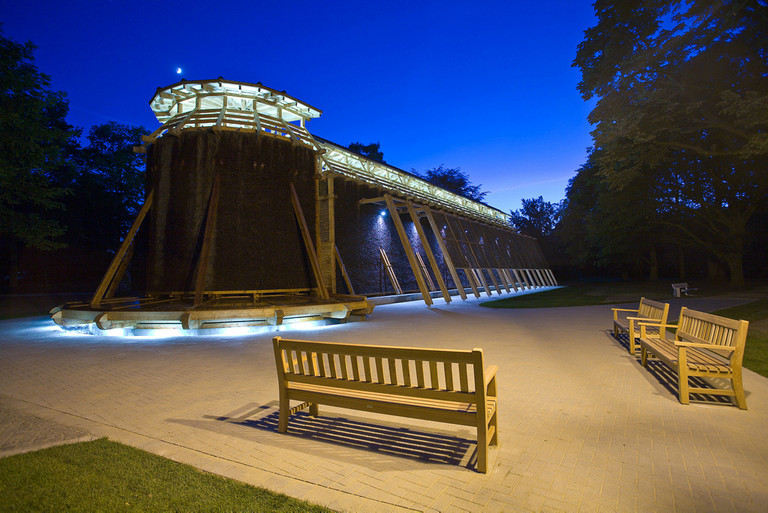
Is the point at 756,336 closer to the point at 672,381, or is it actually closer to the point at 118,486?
the point at 672,381

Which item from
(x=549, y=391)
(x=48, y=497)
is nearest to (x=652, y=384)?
(x=549, y=391)

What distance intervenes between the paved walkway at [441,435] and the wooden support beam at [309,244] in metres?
6.08

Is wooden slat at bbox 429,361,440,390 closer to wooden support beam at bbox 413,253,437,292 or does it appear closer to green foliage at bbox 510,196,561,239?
wooden support beam at bbox 413,253,437,292

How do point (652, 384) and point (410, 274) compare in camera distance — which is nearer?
point (652, 384)

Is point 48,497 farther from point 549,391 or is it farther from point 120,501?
point 549,391

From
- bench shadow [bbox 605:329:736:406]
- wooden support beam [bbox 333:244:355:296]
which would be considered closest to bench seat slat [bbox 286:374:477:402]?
bench shadow [bbox 605:329:736:406]

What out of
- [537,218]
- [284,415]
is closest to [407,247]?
[284,415]

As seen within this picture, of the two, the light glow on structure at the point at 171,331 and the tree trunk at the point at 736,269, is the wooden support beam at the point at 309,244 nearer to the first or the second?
the light glow on structure at the point at 171,331

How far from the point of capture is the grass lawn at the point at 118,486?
93.0 inches

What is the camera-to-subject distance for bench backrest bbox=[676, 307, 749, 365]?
4.21 m

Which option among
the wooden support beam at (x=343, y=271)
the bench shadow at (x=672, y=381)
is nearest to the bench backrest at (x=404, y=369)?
the bench shadow at (x=672, y=381)

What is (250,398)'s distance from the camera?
4.76 meters

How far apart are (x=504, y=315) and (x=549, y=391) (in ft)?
29.5

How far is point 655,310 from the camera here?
740 centimetres
